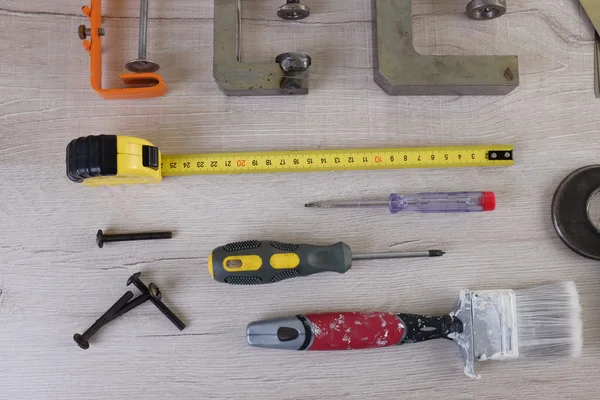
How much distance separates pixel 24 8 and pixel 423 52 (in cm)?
94

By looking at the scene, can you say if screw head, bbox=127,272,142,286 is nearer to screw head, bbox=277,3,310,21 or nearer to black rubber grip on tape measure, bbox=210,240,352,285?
black rubber grip on tape measure, bbox=210,240,352,285

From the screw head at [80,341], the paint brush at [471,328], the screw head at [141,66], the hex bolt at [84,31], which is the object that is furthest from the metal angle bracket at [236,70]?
the screw head at [80,341]

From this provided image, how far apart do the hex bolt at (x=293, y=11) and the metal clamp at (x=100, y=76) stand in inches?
12.3

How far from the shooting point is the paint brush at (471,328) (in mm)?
1031

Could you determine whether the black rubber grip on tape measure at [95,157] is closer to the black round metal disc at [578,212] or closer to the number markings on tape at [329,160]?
the number markings on tape at [329,160]

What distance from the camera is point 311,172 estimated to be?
117 cm

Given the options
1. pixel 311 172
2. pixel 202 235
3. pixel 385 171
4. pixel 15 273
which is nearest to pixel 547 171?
pixel 385 171

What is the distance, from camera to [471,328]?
3.46 feet

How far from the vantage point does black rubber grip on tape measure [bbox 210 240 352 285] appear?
1042mm

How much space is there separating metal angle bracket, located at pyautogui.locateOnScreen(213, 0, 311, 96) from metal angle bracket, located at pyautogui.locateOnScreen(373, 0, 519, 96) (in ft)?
0.62

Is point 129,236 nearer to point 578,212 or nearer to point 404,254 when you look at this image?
point 404,254

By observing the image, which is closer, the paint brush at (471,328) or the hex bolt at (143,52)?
the paint brush at (471,328)

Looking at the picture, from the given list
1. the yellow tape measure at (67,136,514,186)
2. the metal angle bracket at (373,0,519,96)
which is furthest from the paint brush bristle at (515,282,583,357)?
the metal angle bracket at (373,0,519,96)

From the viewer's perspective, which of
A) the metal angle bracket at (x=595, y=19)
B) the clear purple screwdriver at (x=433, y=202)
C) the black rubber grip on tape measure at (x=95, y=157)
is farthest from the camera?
the metal angle bracket at (x=595, y=19)
